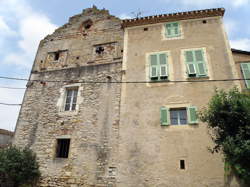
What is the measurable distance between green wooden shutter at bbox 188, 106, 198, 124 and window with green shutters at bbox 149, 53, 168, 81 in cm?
179

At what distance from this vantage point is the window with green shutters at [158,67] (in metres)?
8.05

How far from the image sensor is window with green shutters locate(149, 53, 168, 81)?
8.05 meters

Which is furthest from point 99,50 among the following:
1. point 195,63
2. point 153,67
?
point 195,63

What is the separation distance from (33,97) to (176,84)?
754 centimetres

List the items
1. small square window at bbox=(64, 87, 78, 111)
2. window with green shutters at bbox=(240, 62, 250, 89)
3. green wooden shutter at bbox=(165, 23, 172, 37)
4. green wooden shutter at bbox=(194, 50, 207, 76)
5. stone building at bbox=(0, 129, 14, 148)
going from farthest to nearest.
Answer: stone building at bbox=(0, 129, 14, 148), green wooden shutter at bbox=(165, 23, 172, 37), small square window at bbox=(64, 87, 78, 111), green wooden shutter at bbox=(194, 50, 207, 76), window with green shutters at bbox=(240, 62, 250, 89)

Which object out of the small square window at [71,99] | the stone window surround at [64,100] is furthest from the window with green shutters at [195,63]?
the small square window at [71,99]

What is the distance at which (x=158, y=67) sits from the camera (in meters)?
8.28

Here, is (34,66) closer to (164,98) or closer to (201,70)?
(164,98)

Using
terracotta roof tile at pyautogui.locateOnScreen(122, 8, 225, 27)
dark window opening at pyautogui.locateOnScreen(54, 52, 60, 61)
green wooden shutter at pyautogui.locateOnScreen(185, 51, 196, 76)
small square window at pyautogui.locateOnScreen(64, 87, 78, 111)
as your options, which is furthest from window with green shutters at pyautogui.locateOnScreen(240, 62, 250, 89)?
dark window opening at pyautogui.locateOnScreen(54, 52, 60, 61)

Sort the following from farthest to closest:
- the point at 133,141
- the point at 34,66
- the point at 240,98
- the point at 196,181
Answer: the point at 34,66, the point at 133,141, the point at 196,181, the point at 240,98

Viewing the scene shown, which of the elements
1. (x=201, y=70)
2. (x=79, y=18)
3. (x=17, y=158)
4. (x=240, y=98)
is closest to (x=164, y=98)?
(x=201, y=70)

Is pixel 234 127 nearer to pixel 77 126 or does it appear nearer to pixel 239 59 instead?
pixel 239 59

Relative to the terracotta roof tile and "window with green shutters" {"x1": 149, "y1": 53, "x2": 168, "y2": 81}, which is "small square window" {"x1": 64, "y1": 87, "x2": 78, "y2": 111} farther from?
the terracotta roof tile

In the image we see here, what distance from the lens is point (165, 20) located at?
30.9 ft
